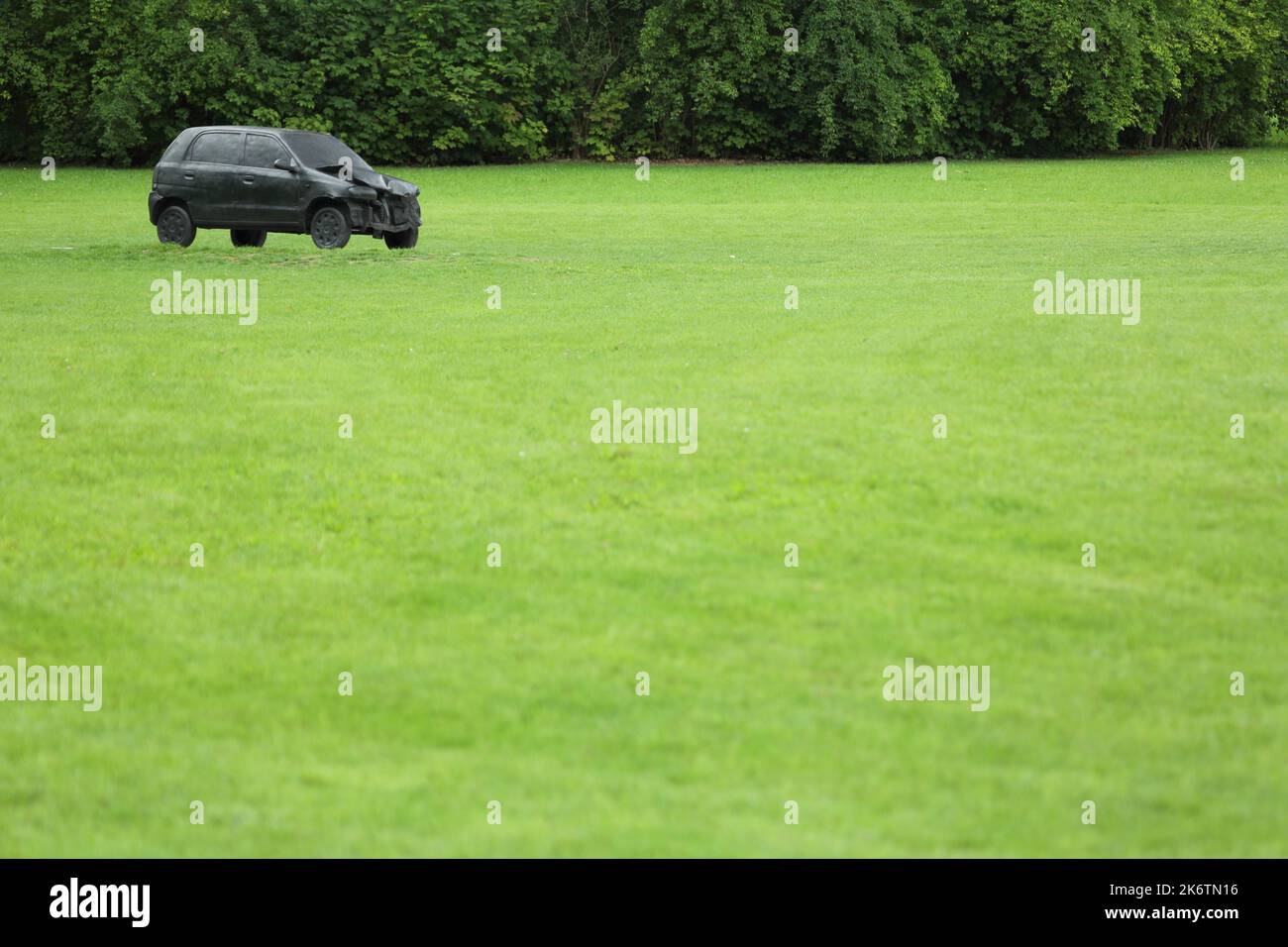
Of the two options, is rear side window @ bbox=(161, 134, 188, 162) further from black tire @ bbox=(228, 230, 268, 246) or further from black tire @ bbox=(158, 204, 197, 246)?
black tire @ bbox=(228, 230, 268, 246)

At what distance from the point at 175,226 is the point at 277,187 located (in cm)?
219

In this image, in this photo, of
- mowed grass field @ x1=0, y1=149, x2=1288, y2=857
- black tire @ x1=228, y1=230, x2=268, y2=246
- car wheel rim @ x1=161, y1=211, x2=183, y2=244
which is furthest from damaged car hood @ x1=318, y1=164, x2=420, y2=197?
mowed grass field @ x1=0, y1=149, x2=1288, y2=857

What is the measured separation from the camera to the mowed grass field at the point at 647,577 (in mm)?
5836

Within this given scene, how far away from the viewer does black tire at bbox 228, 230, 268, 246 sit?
86.3ft

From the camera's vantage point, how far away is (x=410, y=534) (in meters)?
9.42

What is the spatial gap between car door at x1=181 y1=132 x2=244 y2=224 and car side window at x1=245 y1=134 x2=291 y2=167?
0.60 feet

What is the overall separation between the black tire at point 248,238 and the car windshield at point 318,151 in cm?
189

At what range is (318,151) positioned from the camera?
25.1m

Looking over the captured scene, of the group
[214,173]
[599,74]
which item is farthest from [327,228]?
[599,74]

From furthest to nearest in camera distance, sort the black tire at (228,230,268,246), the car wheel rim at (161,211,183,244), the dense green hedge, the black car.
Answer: the dense green hedge, the black tire at (228,230,268,246), the car wheel rim at (161,211,183,244), the black car

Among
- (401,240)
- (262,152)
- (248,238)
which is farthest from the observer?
(248,238)

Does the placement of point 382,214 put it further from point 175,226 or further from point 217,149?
point 175,226
